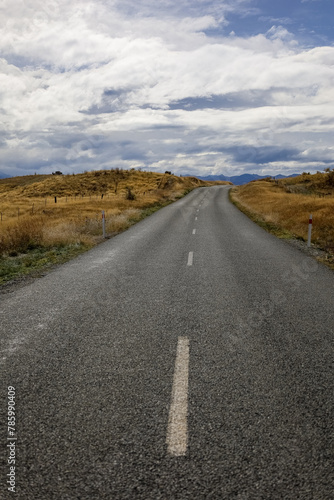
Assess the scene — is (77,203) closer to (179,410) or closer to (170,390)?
(170,390)

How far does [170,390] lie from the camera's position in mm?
3725

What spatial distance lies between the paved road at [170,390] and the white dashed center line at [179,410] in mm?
12

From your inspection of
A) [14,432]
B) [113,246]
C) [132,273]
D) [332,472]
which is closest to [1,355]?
[14,432]

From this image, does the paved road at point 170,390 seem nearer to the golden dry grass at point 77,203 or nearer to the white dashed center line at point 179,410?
the white dashed center line at point 179,410

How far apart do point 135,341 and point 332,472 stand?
9.38ft

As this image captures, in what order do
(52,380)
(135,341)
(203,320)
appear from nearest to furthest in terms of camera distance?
(52,380)
(135,341)
(203,320)

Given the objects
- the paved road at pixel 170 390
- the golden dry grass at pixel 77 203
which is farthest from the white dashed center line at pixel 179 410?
the golden dry grass at pixel 77 203

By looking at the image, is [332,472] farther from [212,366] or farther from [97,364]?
[97,364]

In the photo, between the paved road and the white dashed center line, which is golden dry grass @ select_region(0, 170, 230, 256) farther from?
the white dashed center line

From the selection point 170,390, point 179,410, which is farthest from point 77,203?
point 179,410

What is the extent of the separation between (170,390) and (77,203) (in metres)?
40.9

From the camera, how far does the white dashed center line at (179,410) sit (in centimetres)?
291

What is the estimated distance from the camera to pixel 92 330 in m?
5.37

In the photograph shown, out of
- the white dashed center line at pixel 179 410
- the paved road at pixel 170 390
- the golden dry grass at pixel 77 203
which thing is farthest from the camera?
the golden dry grass at pixel 77 203
